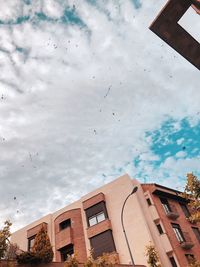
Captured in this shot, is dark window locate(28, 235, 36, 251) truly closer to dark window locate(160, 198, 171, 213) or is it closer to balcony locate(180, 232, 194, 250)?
dark window locate(160, 198, 171, 213)

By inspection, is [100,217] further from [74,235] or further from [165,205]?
[165,205]

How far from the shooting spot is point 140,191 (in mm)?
24594

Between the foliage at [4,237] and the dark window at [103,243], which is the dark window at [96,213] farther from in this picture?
the foliage at [4,237]

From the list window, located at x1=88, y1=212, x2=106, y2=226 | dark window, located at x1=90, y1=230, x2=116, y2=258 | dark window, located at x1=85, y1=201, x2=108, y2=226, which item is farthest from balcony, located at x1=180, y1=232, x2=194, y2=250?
window, located at x1=88, y1=212, x2=106, y2=226

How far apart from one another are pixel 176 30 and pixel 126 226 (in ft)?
74.0

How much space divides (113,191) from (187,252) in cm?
866

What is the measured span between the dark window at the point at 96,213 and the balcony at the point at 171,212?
6.13m

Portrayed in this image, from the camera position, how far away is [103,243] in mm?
22984

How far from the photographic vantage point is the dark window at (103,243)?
22.5m

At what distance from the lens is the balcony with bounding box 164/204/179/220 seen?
23795mm

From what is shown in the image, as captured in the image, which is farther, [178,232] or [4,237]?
[178,232]

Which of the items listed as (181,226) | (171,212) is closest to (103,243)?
(171,212)

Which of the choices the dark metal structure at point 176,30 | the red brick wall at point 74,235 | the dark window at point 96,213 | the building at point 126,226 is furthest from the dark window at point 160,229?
the dark metal structure at point 176,30

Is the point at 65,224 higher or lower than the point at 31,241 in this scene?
higher
